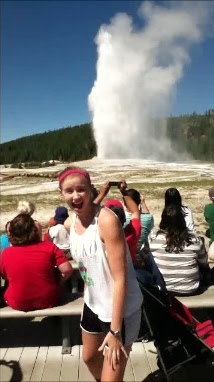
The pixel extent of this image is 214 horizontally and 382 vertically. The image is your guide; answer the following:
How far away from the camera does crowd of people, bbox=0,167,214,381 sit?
186 cm

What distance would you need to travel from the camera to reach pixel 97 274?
1.94 metres

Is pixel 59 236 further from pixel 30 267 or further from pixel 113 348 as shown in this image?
pixel 113 348

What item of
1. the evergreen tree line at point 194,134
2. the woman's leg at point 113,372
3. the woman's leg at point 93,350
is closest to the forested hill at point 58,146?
the evergreen tree line at point 194,134

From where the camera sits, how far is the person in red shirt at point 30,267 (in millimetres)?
2930

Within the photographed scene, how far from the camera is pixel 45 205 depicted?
573 inches

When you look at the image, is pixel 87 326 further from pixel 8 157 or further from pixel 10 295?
pixel 8 157

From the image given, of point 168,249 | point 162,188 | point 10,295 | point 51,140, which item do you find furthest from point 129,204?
point 51,140

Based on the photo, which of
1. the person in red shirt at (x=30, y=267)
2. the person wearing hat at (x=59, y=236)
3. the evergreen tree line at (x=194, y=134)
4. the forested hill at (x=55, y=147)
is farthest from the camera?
the forested hill at (x=55, y=147)

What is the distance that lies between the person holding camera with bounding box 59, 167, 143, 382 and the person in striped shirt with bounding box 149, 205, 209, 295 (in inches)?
52.7

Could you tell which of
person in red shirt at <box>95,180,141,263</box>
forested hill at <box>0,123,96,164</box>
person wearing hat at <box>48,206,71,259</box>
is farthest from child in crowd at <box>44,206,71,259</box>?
forested hill at <box>0,123,96,164</box>

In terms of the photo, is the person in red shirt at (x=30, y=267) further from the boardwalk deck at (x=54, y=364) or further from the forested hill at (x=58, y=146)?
the forested hill at (x=58, y=146)

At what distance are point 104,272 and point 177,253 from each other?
1523 mm

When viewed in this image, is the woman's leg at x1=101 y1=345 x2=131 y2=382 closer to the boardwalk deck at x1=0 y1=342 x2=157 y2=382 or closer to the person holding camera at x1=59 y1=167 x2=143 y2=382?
the person holding camera at x1=59 y1=167 x2=143 y2=382

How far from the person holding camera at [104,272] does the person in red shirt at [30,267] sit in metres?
0.93
